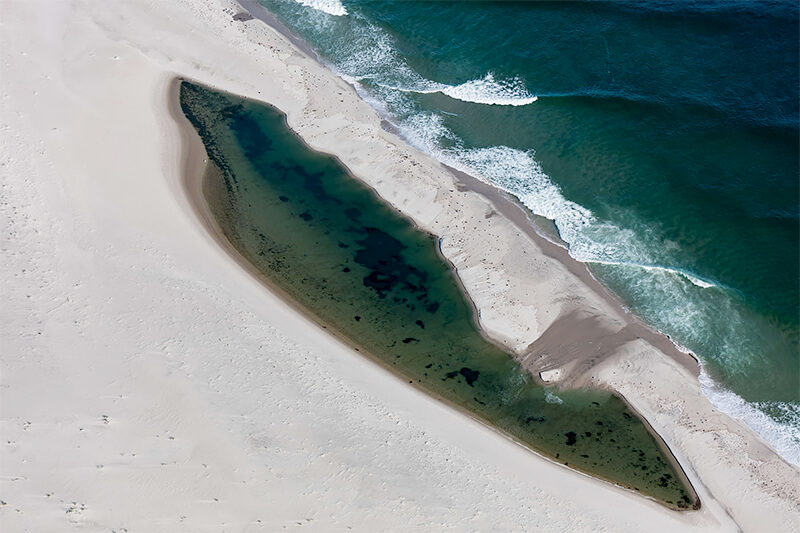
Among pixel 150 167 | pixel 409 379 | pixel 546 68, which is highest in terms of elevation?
pixel 546 68

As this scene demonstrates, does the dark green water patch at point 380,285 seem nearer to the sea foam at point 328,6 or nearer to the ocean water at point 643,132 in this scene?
the ocean water at point 643,132

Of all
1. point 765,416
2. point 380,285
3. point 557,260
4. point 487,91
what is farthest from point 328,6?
point 765,416

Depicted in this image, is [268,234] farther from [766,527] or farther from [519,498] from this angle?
[766,527]

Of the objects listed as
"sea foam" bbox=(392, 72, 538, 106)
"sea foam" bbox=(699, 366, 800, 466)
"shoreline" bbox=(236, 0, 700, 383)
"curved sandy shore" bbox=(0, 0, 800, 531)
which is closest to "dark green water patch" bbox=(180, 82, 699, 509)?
"curved sandy shore" bbox=(0, 0, 800, 531)

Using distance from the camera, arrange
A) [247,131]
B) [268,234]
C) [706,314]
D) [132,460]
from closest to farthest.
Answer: [132,460] → [706,314] → [268,234] → [247,131]

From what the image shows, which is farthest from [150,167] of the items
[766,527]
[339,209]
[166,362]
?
[766,527]

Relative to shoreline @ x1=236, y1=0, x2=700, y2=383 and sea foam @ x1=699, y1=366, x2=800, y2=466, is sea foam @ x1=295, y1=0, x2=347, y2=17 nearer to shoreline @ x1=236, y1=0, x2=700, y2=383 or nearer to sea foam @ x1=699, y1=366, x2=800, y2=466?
shoreline @ x1=236, y1=0, x2=700, y2=383
